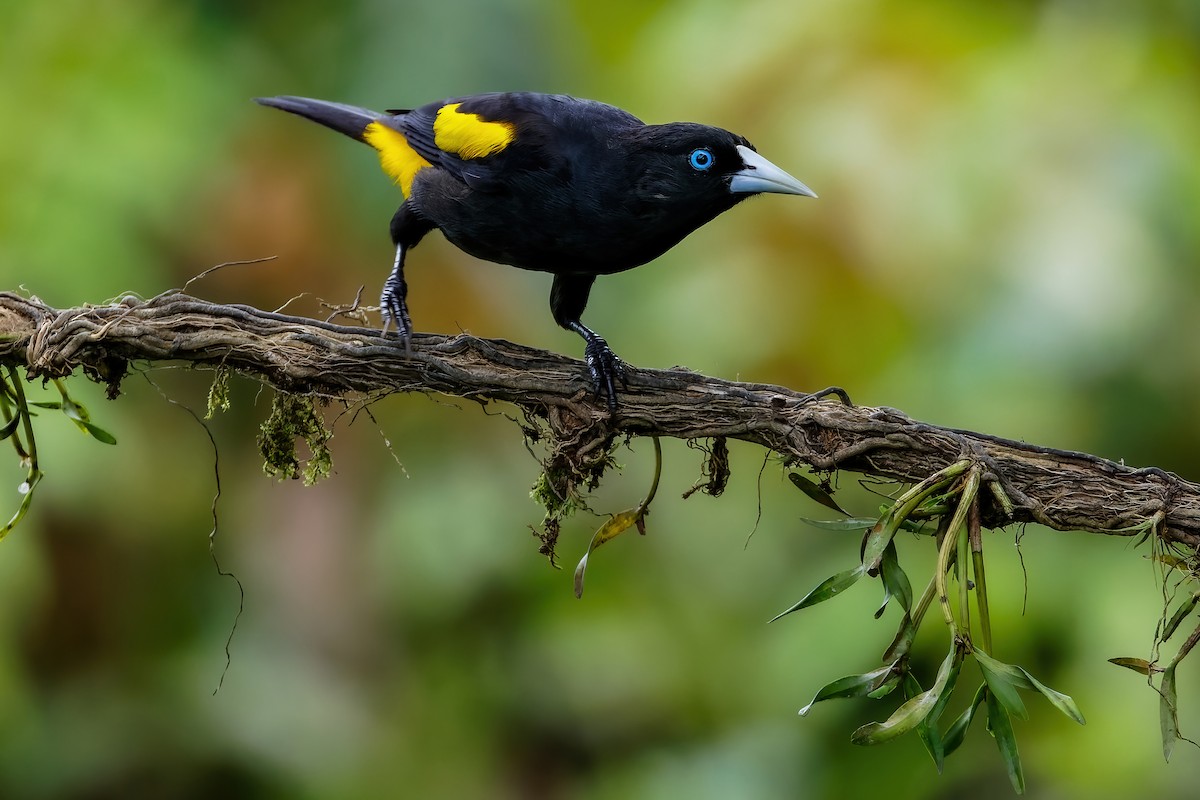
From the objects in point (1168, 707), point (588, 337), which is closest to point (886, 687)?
point (1168, 707)

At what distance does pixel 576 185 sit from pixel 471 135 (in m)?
0.50

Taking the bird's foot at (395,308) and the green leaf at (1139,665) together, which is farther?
the bird's foot at (395,308)

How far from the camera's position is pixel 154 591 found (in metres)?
5.55

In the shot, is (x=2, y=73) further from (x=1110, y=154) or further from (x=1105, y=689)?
(x=1105, y=689)

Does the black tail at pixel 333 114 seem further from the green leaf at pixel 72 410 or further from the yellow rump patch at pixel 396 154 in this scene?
the green leaf at pixel 72 410

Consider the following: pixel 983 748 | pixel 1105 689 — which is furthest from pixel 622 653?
pixel 1105 689

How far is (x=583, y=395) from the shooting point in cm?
268

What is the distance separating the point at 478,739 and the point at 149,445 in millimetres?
1999

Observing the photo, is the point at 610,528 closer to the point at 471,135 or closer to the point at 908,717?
the point at 908,717

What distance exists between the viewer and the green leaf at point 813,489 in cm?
243

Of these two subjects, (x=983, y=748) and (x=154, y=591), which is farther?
(x=154, y=591)

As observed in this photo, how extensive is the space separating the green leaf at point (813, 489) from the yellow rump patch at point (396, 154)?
6.04ft

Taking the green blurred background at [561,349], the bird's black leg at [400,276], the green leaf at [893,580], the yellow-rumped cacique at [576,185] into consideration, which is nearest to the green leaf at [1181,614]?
the green leaf at [893,580]

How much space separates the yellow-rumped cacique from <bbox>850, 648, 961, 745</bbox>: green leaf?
988 mm
